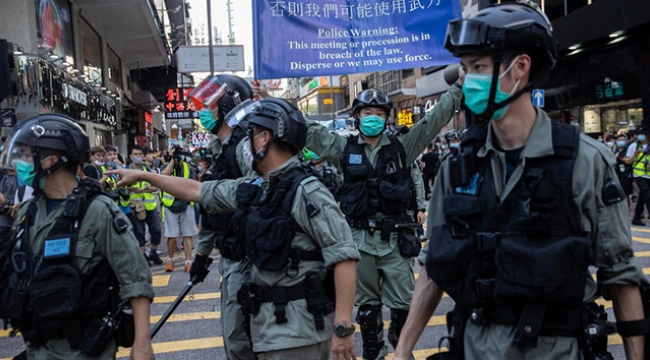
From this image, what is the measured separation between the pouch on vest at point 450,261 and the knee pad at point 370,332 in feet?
8.03

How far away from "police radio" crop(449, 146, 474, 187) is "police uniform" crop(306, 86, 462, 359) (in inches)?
101

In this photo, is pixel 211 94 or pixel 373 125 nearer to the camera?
pixel 211 94

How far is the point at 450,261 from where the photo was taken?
7.12 feet

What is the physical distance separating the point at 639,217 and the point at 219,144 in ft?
34.8

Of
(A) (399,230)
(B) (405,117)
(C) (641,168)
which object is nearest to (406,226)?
(A) (399,230)

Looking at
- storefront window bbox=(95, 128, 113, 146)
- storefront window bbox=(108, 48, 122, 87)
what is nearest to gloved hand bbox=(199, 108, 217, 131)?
storefront window bbox=(95, 128, 113, 146)

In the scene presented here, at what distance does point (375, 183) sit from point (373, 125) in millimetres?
540

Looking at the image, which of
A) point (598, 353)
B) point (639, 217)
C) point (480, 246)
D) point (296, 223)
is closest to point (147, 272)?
point (296, 223)

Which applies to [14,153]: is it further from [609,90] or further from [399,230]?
[609,90]

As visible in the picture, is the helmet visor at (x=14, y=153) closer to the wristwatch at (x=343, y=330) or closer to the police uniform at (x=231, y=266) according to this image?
the police uniform at (x=231, y=266)

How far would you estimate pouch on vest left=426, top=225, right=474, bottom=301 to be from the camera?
216 cm

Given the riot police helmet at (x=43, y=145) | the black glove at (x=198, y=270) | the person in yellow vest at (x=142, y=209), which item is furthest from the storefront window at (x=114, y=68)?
the riot police helmet at (x=43, y=145)

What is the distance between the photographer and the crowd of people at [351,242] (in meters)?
2.03

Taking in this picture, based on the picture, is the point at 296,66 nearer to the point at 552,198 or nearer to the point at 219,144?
the point at 219,144
